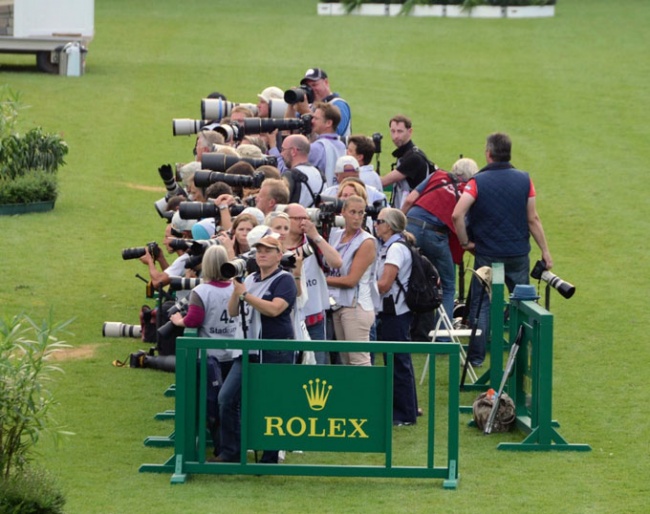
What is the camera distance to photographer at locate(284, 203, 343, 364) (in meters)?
11.6

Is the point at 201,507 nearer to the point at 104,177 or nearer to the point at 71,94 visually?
the point at 104,177

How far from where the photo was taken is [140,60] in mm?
35969

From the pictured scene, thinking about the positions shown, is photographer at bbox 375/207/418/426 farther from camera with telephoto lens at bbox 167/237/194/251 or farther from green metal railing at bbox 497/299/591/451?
camera with telephoto lens at bbox 167/237/194/251

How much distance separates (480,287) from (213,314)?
3.96 metres

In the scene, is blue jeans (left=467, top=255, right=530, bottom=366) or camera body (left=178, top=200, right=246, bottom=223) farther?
blue jeans (left=467, top=255, right=530, bottom=366)

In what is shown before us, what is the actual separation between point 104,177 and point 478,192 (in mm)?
12202

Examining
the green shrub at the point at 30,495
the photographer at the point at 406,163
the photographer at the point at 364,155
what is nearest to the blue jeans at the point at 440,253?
the photographer at the point at 364,155

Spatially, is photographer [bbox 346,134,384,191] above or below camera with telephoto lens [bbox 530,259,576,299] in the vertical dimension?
above

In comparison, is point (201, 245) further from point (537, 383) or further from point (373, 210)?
point (537, 383)

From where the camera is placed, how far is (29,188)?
72.4 ft

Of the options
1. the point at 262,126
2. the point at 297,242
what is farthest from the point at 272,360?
the point at 262,126

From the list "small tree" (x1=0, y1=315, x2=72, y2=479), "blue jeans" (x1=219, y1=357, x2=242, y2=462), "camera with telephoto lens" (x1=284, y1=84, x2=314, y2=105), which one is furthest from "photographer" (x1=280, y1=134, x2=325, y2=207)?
"small tree" (x1=0, y1=315, x2=72, y2=479)

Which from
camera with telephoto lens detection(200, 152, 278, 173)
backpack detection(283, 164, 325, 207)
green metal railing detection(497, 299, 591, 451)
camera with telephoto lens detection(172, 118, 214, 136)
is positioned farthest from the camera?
camera with telephoto lens detection(172, 118, 214, 136)

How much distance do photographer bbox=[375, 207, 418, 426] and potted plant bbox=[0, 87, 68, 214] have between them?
10164mm
